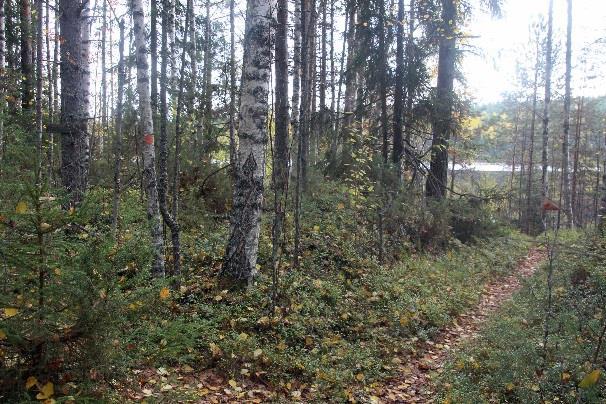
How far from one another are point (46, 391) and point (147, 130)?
418 cm

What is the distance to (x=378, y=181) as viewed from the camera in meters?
11.3

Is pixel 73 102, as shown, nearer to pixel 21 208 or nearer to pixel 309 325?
pixel 309 325

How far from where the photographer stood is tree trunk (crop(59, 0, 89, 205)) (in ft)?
28.8

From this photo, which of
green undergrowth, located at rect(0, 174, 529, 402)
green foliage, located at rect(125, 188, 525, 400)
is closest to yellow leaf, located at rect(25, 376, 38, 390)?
green undergrowth, located at rect(0, 174, 529, 402)

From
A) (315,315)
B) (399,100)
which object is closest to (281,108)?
(315,315)

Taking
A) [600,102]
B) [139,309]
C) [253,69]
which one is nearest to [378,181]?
[253,69]

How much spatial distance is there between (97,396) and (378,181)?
9221 millimetres

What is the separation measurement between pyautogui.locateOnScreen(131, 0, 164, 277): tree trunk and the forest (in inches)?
1.1

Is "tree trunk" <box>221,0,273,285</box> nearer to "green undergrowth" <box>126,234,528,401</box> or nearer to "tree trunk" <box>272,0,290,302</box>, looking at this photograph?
"tree trunk" <box>272,0,290,302</box>

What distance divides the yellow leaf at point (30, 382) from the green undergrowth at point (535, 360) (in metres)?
3.93

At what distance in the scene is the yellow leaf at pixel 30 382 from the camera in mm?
2734

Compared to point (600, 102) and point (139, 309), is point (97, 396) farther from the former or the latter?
point (600, 102)

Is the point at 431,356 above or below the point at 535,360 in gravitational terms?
below

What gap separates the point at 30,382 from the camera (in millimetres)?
2760
